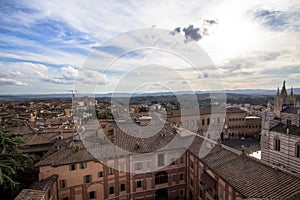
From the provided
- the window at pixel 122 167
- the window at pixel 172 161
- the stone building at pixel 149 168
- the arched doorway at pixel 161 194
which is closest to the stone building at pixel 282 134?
the stone building at pixel 149 168

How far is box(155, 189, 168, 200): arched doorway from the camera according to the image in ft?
74.6

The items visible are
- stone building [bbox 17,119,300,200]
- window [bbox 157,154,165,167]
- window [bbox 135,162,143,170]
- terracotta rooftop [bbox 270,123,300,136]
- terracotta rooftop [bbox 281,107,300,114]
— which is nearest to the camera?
stone building [bbox 17,119,300,200]

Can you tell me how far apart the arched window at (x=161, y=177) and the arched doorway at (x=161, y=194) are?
150cm

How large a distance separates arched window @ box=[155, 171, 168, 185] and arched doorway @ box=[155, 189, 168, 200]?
4.92 ft

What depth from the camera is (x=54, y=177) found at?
58.1 ft

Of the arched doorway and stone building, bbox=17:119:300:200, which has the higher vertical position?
stone building, bbox=17:119:300:200

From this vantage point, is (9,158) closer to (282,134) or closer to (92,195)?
(92,195)

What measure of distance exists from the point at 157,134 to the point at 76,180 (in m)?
9.85

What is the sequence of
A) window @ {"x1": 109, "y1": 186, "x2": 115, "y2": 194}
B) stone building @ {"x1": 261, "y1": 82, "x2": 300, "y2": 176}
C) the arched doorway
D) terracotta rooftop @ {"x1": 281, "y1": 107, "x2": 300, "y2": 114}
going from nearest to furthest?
window @ {"x1": 109, "y1": 186, "x2": 115, "y2": 194} → the arched doorway → stone building @ {"x1": 261, "y1": 82, "x2": 300, "y2": 176} → terracotta rooftop @ {"x1": 281, "y1": 107, "x2": 300, "y2": 114}

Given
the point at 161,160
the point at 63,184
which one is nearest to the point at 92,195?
the point at 63,184

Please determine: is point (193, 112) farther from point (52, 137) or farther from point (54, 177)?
point (54, 177)

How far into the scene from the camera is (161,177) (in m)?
22.0

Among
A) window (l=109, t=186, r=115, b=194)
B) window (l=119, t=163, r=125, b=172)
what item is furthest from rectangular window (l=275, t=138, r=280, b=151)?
window (l=109, t=186, r=115, b=194)

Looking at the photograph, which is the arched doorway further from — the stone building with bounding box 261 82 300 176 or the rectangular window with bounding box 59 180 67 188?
the stone building with bounding box 261 82 300 176
